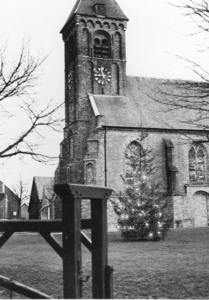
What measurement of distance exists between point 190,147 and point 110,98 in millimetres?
7865

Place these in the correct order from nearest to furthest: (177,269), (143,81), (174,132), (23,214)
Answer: (177,269) → (174,132) → (143,81) → (23,214)

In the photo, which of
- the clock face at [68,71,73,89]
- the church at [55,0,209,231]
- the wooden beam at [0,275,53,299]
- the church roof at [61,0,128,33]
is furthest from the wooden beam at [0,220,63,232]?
the church roof at [61,0,128,33]

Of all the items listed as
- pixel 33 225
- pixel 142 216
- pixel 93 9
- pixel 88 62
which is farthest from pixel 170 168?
pixel 33 225

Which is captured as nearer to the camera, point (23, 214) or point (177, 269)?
point (177, 269)

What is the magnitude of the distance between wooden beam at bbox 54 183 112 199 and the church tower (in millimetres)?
31669

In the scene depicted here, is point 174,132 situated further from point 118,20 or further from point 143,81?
point 118,20

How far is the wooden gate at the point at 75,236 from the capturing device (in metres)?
3.63

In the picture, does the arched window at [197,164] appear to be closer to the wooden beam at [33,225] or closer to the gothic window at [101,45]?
the gothic window at [101,45]

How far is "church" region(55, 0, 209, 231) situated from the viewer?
1378 inches

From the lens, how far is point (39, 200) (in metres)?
65.0

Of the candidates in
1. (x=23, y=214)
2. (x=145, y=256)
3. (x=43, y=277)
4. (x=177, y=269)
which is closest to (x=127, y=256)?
(x=145, y=256)

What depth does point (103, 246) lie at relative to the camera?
13.8 feet

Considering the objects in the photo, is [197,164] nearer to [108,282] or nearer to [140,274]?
[140,274]

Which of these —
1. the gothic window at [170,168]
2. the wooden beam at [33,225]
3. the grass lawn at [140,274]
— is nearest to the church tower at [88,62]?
the gothic window at [170,168]
